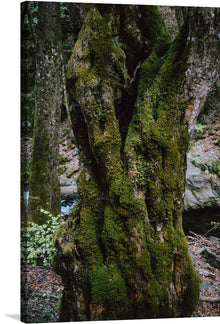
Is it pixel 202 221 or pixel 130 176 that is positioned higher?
pixel 130 176

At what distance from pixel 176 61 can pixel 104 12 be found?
95 cm

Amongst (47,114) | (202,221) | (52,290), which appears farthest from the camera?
(47,114)

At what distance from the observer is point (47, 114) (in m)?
4.29

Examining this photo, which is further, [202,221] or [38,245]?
[202,221]

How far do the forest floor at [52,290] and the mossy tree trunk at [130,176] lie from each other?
1.22 feet

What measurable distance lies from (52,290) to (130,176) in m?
1.75

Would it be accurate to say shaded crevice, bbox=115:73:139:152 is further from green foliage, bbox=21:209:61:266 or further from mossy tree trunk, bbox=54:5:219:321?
green foliage, bbox=21:209:61:266

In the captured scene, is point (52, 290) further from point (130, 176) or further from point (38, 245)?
point (130, 176)

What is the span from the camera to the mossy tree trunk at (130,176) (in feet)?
8.00

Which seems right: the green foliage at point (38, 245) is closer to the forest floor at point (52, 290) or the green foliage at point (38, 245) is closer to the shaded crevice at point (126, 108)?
the forest floor at point (52, 290)
